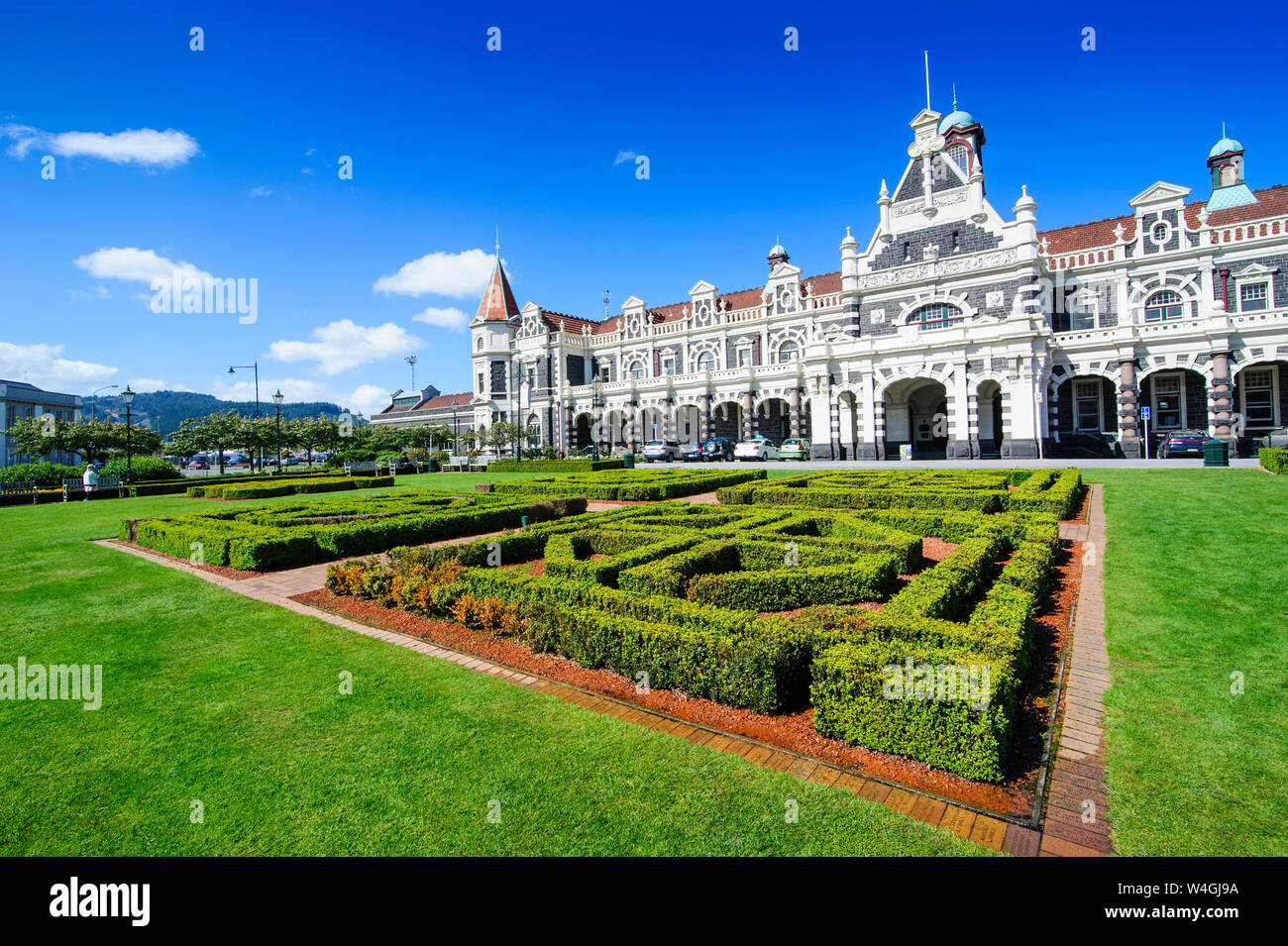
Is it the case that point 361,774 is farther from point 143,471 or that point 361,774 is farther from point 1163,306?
point 1163,306

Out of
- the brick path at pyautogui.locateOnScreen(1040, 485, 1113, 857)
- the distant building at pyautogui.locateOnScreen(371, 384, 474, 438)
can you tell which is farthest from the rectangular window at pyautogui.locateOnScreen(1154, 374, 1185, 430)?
the distant building at pyautogui.locateOnScreen(371, 384, 474, 438)

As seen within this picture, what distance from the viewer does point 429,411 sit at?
9194cm

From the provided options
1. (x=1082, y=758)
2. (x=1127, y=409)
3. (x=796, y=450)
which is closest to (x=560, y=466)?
(x=796, y=450)

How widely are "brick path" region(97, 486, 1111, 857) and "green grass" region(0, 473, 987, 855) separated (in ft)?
0.64

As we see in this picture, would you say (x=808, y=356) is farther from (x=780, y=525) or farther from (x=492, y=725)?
(x=492, y=725)

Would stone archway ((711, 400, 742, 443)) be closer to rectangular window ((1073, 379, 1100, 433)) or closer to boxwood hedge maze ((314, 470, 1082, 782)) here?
rectangular window ((1073, 379, 1100, 433))

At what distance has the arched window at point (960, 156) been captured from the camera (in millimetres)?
38594

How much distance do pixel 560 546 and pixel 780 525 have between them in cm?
406

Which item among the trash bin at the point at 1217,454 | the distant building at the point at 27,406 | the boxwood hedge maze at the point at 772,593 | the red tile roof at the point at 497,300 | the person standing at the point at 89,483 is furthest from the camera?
the red tile roof at the point at 497,300

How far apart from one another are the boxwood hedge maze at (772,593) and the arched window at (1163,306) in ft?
93.3

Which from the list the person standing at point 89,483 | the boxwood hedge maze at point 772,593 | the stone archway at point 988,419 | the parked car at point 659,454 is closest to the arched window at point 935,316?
the stone archway at point 988,419

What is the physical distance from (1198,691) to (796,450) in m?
34.4

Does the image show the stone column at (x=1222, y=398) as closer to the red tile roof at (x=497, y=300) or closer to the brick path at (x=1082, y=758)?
the brick path at (x=1082, y=758)
